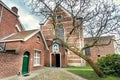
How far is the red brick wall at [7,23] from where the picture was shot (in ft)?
46.1

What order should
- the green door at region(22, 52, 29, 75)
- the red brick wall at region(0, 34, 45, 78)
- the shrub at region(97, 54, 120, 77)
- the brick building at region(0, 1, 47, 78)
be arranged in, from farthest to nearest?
1. the shrub at region(97, 54, 120, 77)
2. the green door at region(22, 52, 29, 75)
3. the brick building at region(0, 1, 47, 78)
4. the red brick wall at region(0, 34, 45, 78)

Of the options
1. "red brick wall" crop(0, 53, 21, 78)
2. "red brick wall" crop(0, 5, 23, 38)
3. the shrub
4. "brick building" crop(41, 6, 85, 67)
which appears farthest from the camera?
"brick building" crop(41, 6, 85, 67)

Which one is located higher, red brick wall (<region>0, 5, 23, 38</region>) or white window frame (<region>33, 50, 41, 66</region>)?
red brick wall (<region>0, 5, 23, 38</region>)

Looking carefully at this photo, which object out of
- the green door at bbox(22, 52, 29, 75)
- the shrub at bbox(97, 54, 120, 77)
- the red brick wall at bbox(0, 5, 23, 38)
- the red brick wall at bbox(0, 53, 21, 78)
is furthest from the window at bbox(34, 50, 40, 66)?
the shrub at bbox(97, 54, 120, 77)

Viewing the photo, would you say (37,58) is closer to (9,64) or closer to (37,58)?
(37,58)

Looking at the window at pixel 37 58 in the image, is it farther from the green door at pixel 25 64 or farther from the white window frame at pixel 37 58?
the green door at pixel 25 64

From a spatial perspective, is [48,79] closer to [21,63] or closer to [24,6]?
[21,63]

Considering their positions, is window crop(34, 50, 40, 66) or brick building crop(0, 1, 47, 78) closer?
brick building crop(0, 1, 47, 78)

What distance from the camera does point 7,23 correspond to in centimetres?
1514

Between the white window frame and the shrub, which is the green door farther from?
the shrub

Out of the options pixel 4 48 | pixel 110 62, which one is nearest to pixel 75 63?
pixel 110 62

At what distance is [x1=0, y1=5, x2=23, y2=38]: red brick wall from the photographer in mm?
14062

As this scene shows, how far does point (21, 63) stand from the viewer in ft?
37.7

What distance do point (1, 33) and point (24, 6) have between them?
4613 millimetres
